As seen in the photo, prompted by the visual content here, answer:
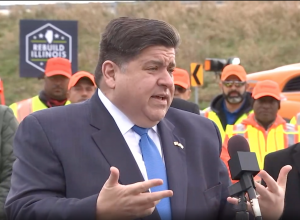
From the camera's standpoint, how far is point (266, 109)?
830cm

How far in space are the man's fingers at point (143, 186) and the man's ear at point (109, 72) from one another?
0.65 metres

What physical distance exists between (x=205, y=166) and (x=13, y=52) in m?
25.9

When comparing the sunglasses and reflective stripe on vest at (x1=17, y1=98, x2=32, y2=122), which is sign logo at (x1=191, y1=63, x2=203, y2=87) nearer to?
the sunglasses

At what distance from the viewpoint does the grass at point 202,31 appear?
28.5 m

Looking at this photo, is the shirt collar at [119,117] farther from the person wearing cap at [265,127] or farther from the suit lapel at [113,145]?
the person wearing cap at [265,127]

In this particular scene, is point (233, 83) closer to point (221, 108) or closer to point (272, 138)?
point (221, 108)

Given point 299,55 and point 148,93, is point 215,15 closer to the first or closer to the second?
point 299,55

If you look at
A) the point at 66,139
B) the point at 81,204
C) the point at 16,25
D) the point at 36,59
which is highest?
the point at 16,25

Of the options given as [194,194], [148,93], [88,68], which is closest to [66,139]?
[148,93]

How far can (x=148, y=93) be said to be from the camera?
11.7ft

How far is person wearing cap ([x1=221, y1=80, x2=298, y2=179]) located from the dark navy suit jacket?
396cm

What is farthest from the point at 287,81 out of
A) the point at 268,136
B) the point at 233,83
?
the point at 268,136

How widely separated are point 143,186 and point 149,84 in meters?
0.57

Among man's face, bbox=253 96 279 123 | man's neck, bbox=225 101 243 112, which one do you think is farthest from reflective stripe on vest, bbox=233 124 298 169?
man's neck, bbox=225 101 243 112
